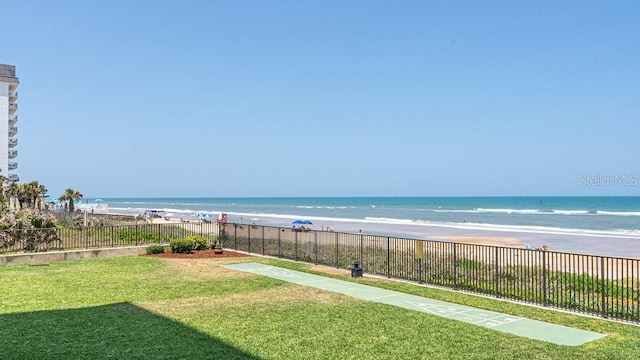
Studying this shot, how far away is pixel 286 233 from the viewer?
68.4 ft

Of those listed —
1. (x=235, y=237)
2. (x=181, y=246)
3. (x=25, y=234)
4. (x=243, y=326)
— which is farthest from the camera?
(x=235, y=237)

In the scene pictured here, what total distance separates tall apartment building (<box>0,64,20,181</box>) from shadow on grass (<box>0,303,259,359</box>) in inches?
2927

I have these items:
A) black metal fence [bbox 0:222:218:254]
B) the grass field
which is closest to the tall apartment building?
black metal fence [bbox 0:222:218:254]

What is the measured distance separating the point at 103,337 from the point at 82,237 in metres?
17.2

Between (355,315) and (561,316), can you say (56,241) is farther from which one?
(561,316)

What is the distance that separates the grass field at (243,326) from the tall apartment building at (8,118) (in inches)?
2842

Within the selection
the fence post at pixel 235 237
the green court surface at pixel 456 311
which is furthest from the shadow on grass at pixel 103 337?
the fence post at pixel 235 237

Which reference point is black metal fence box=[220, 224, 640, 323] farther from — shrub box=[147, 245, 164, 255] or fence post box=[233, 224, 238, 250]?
shrub box=[147, 245, 164, 255]

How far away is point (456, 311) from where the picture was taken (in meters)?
10.8

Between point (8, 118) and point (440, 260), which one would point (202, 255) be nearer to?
point (440, 260)

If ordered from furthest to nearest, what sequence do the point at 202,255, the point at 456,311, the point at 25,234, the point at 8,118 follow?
the point at 8,118 < the point at 202,255 < the point at 25,234 < the point at 456,311

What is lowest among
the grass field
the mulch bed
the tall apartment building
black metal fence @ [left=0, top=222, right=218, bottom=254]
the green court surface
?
the mulch bed

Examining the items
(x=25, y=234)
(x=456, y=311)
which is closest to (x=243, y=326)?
(x=456, y=311)

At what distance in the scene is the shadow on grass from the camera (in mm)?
7602
